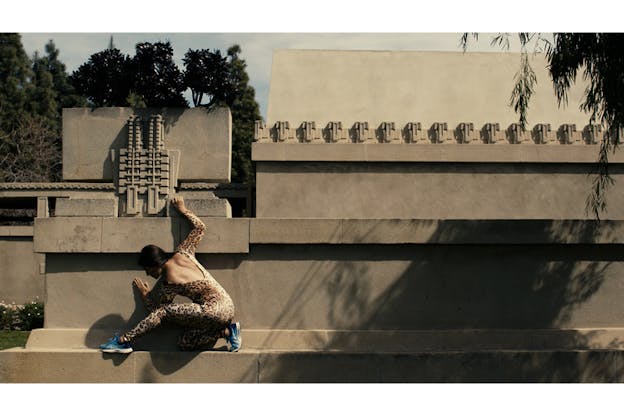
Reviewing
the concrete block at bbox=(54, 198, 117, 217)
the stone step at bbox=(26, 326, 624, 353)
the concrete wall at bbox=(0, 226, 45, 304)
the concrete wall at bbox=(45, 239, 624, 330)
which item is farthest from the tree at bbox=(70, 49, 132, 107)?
the concrete wall at bbox=(0, 226, 45, 304)

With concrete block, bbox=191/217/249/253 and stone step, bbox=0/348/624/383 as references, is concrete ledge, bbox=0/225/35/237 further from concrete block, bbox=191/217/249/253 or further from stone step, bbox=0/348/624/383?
concrete block, bbox=191/217/249/253

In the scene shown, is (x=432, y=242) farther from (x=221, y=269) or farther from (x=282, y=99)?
(x=282, y=99)

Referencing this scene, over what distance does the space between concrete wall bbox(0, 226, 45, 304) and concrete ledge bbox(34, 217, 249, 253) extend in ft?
58.3

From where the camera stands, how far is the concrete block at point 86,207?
8633mm

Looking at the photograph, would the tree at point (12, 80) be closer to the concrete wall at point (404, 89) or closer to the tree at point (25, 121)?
the tree at point (25, 121)

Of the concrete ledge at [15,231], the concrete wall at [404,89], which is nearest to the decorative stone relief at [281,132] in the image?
the concrete wall at [404,89]

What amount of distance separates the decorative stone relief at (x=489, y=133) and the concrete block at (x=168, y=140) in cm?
1342

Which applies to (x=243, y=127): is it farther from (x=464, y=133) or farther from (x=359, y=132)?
(x=464, y=133)

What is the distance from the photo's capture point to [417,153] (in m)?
20.4

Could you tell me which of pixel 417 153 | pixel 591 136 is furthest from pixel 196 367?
pixel 591 136

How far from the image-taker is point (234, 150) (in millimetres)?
37562

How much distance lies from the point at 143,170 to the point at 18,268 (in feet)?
61.6

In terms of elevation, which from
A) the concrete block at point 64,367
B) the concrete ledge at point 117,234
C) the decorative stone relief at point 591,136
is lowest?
the concrete block at point 64,367

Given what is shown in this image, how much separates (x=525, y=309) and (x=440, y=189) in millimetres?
11875
